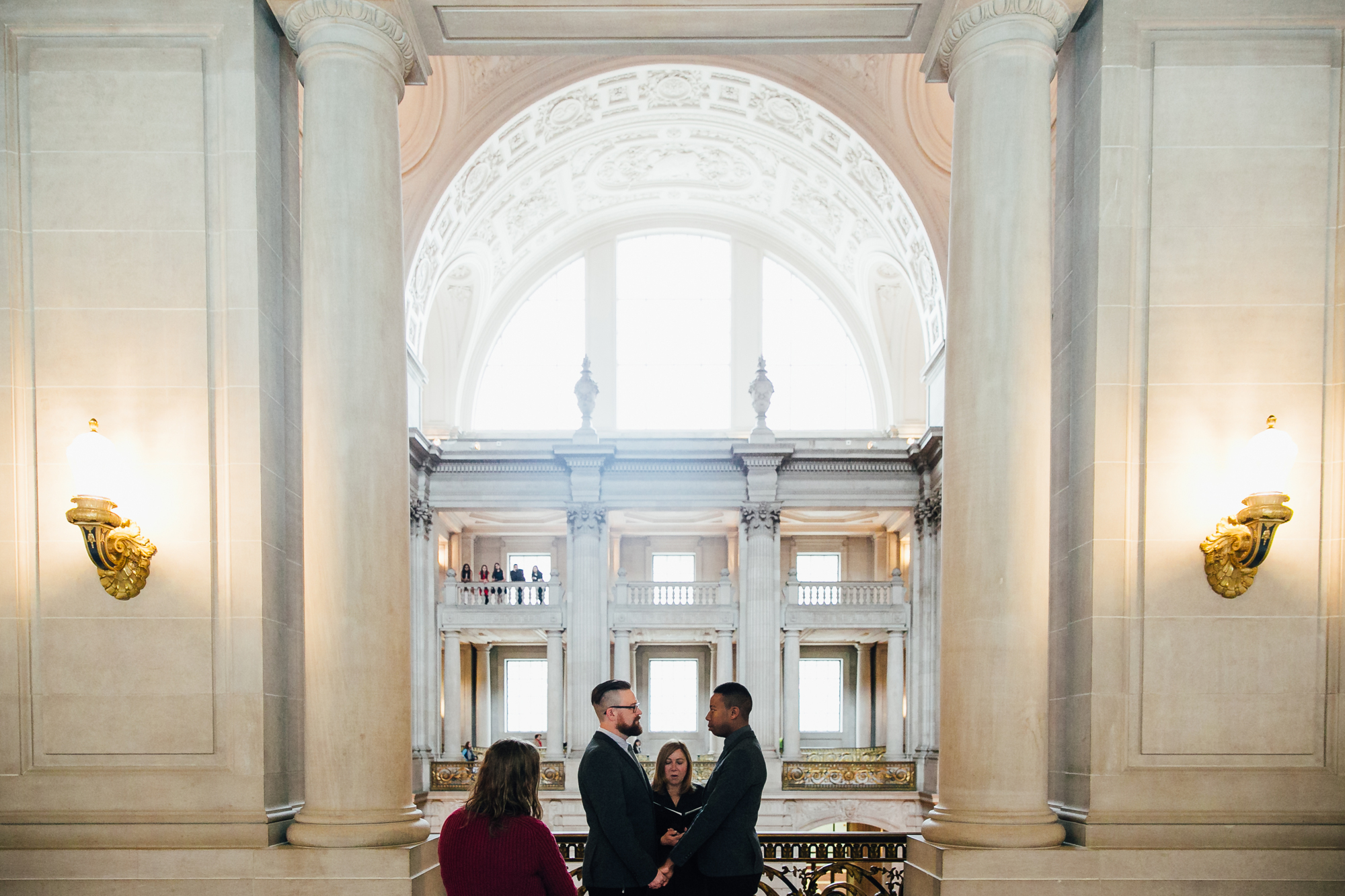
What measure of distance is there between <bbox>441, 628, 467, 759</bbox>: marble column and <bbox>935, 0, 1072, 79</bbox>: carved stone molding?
23806 mm

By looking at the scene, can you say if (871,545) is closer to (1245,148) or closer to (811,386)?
(811,386)

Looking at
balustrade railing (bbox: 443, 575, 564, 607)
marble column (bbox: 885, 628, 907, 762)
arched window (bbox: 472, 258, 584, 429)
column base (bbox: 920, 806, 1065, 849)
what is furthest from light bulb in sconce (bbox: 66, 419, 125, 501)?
arched window (bbox: 472, 258, 584, 429)

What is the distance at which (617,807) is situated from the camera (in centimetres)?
563

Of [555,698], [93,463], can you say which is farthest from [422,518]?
[93,463]

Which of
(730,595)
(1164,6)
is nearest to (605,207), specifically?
(730,595)

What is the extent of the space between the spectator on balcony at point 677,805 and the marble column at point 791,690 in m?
22.1

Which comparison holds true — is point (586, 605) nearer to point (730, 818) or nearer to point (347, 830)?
point (347, 830)

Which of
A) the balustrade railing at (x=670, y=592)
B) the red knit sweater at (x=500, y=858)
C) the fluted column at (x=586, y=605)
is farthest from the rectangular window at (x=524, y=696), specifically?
the red knit sweater at (x=500, y=858)

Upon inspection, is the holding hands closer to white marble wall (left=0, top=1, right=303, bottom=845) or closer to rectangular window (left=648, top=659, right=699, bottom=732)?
white marble wall (left=0, top=1, right=303, bottom=845)

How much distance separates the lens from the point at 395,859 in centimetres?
643

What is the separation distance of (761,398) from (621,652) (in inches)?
292

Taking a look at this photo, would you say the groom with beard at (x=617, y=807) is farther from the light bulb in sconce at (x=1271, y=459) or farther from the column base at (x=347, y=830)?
the light bulb in sconce at (x=1271, y=459)

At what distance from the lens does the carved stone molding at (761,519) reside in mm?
28328

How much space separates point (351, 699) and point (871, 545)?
31.0 metres
